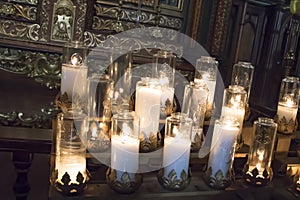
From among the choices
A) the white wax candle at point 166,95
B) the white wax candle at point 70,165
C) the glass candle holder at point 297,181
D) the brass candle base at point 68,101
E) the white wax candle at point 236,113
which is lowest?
the glass candle holder at point 297,181

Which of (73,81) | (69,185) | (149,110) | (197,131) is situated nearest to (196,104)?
(197,131)

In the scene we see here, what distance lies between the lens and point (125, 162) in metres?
0.79

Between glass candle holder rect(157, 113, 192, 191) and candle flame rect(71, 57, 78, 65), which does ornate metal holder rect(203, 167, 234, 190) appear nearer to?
glass candle holder rect(157, 113, 192, 191)

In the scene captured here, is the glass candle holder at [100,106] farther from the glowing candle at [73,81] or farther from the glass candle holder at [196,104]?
the glass candle holder at [196,104]

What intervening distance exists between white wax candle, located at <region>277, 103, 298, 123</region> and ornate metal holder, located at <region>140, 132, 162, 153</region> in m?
0.58

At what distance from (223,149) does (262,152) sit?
5.5 inches

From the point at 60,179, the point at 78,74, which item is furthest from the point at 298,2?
the point at 60,179

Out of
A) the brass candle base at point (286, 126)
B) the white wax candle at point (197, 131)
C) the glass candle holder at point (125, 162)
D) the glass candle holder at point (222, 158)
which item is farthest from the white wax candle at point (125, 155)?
the brass candle base at point (286, 126)

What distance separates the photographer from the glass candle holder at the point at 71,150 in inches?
31.1

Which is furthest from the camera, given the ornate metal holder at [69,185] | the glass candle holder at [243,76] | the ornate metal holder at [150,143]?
the glass candle holder at [243,76]

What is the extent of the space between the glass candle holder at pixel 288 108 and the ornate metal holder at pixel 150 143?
1.79 feet

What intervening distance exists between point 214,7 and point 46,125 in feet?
5.61

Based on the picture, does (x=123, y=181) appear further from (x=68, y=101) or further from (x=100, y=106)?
(x=68, y=101)

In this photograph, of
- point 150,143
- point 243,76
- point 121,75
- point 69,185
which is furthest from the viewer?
point 243,76
